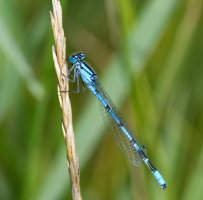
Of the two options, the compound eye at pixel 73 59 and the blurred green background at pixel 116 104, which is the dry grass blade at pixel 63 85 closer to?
the blurred green background at pixel 116 104

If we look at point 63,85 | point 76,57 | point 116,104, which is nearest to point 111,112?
point 116,104

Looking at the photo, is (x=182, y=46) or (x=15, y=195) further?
(x=182, y=46)

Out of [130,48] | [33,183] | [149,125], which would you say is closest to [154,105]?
[149,125]

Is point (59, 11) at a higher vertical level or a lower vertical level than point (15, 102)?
lower

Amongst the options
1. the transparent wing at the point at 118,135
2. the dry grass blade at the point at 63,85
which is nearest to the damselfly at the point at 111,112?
the transparent wing at the point at 118,135

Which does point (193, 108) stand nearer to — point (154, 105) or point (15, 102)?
point (154, 105)

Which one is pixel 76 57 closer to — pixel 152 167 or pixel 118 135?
pixel 118 135

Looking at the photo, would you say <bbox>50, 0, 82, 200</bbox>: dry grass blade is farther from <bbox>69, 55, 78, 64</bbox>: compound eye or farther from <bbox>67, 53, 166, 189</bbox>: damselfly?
<bbox>69, 55, 78, 64</bbox>: compound eye
